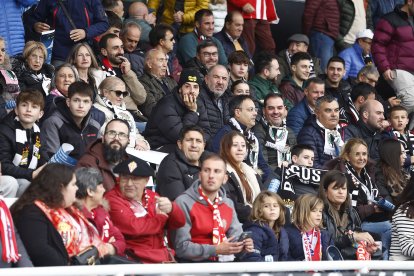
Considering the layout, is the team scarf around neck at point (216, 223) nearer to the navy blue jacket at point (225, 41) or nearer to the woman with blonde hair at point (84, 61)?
the woman with blonde hair at point (84, 61)

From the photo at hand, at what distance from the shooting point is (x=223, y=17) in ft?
55.1

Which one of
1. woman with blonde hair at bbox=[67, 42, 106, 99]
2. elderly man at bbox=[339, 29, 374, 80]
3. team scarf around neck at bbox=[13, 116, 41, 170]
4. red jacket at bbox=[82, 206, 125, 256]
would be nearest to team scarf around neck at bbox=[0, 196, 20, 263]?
red jacket at bbox=[82, 206, 125, 256]

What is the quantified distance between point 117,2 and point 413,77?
12.6 ft

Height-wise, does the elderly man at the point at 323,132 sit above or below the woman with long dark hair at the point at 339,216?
above

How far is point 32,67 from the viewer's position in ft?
43.6

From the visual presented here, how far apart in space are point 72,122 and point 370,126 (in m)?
4.51

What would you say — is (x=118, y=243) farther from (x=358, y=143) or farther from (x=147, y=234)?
(x=358, y=143)

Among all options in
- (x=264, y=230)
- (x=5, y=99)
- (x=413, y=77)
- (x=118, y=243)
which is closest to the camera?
(x=118, y=243)

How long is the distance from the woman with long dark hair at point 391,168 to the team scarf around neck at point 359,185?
13.2 inches

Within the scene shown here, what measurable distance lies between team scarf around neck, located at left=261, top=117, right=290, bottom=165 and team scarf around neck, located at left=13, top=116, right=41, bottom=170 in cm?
314

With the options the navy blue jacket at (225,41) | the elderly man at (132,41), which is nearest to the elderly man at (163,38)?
the elderly man at (132,41)

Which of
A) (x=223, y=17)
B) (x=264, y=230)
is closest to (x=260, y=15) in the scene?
(x=223, y=17)

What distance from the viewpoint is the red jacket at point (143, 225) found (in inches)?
388

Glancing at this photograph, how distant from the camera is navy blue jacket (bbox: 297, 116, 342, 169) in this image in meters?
14.1
